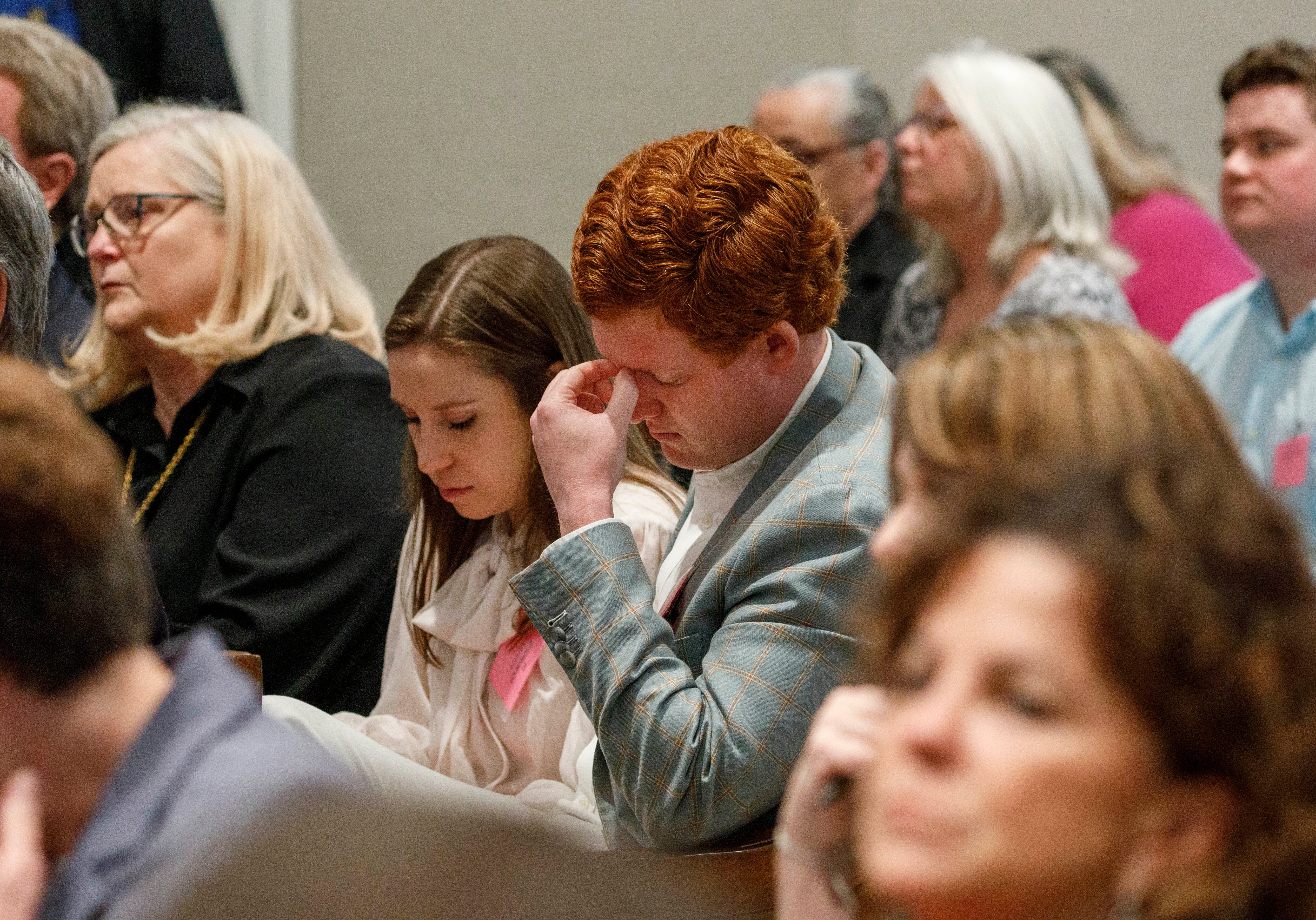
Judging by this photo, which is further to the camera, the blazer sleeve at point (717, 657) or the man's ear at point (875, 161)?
the man's ear at point (875, 161)

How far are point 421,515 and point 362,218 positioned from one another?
8.52 feet

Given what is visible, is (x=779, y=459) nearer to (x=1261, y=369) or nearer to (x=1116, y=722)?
(x=1116, y=722)

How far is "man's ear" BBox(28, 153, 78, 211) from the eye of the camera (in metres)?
3.45

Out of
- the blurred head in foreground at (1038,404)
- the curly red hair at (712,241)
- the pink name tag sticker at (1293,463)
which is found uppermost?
the blurred head in foreground at (1038,404)

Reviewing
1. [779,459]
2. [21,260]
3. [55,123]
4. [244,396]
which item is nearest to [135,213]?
[244,396]

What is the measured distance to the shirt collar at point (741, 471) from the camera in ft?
6.16

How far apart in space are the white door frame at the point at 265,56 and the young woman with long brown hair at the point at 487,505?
2694mm

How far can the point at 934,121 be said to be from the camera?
12.8ft

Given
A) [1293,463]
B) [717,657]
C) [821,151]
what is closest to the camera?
[717,657]

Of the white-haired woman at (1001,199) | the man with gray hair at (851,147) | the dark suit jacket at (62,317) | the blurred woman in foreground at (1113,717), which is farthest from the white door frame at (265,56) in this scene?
the blurred woman in foreground at (1113,717)

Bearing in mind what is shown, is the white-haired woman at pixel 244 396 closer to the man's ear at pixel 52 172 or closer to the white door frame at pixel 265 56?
the man's ear at pixel 52 172

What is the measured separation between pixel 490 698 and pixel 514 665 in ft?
0.29

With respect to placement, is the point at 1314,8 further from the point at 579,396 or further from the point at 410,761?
the point at 410,761

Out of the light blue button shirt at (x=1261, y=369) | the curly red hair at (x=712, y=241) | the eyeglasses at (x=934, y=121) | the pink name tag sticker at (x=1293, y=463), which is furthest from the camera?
the eyeglasses at (x=934, y=121)
